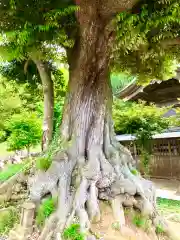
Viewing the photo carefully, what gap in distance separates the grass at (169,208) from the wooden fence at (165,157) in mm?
A: 2444

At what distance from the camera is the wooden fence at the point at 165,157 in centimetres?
1020

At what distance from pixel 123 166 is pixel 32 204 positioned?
5.97 feet

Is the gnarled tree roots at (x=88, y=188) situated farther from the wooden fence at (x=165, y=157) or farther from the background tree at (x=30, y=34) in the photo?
the wooden fence at (x=165, y=157)

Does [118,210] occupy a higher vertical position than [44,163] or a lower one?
lower

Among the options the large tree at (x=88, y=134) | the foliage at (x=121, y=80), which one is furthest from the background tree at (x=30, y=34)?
the foliage at (x=121, y=80)

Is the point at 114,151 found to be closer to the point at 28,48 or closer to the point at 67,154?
the point at 67,154

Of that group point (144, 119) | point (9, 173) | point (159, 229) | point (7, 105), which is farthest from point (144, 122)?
point (7, 105)

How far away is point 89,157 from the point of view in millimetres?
4410

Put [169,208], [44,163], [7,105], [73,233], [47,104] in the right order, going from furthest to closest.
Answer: [7,105]
[169,208]
[47,104]
[44,163]
[73,233]

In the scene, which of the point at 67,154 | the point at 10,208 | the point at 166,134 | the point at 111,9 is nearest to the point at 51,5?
the point at 111,9

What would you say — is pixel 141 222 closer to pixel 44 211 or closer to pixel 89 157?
pixel 89 157

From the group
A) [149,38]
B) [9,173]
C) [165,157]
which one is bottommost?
[9,173]

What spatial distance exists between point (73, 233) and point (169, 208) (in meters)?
4.72

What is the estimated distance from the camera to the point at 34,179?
13.7ft
